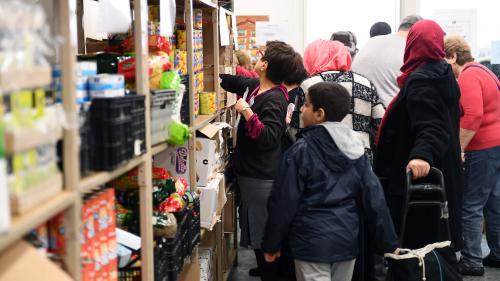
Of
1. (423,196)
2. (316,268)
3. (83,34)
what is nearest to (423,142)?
(423,196)

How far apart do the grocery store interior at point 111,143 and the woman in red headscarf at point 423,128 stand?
459mm

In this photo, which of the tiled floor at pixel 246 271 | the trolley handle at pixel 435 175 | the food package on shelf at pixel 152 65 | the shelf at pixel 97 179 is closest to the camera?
the shelf at pixel 97 179

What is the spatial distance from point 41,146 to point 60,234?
25cm

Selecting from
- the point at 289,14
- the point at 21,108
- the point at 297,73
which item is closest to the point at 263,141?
the point at 297,73

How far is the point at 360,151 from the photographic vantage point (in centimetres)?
261

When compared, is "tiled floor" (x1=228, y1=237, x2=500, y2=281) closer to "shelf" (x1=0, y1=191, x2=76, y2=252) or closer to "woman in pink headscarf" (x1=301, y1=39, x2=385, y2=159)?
"woman in pink headscarf" (x1=301, y1=39, x2=385, y2=159)

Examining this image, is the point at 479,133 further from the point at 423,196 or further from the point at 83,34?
the point at 83,34

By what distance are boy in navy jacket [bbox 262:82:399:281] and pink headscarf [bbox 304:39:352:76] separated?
93 centimetres

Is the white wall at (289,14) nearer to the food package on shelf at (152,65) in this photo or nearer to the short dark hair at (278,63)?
the short dark hair at (278,63)

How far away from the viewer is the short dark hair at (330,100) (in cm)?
269

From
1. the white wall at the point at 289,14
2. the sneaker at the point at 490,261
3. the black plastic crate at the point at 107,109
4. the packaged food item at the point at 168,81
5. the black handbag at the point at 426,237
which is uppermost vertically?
the white wall at the point at 289,14

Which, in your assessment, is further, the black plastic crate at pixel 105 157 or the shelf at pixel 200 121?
the shelf at pixel 200 121

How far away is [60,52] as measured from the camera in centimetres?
130

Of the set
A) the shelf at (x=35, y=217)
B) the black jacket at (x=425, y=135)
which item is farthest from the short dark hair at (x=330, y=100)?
the shelf at (x=35, y=217)
